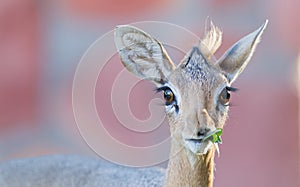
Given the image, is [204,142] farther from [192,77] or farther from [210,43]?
[210,43]

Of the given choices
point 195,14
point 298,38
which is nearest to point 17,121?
point 195,14

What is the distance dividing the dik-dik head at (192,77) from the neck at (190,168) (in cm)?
3

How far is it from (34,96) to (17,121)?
8cm

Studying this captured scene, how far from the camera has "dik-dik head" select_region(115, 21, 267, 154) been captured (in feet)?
6.51

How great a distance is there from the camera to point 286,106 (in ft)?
9.64

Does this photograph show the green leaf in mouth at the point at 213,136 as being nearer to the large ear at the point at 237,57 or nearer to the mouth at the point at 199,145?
the mouth at the point at 199,145

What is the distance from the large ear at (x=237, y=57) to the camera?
6.96 feet

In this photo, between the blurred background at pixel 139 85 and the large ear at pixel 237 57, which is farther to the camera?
the blurred background at pixel 139 85

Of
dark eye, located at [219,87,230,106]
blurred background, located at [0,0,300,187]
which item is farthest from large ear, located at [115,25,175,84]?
blurred background, located at [0,0,300,187]

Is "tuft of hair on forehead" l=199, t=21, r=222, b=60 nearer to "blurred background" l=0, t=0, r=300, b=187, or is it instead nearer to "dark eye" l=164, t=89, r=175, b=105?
"dark eye" l=164, t=89, r=175, b=105

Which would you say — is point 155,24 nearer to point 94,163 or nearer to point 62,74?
point 62,74

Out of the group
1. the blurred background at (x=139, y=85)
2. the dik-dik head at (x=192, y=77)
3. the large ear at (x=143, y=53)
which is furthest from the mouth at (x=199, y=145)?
the blurred background at (x=139, y=85)

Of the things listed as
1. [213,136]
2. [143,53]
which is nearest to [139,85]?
[143,53]

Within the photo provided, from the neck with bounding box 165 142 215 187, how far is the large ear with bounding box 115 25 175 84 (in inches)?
5.2
